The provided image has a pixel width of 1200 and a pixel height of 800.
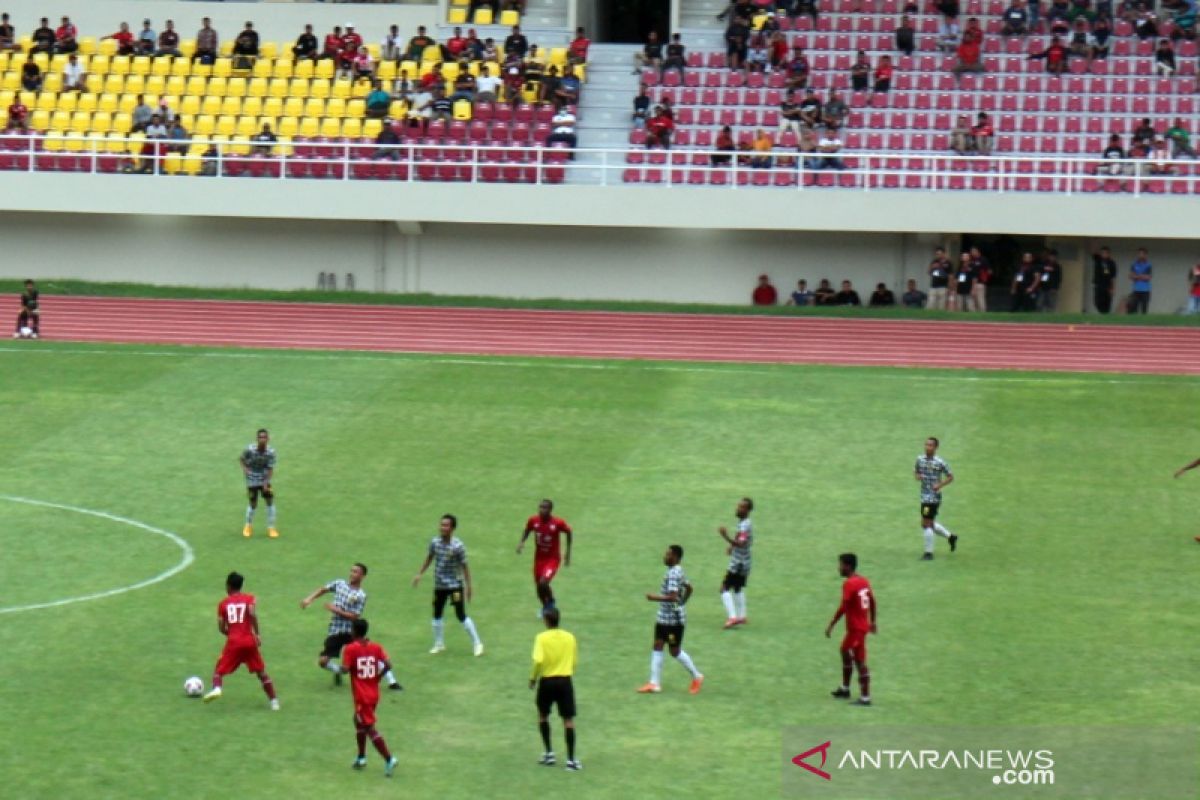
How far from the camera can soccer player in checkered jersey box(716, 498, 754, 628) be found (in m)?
24.0

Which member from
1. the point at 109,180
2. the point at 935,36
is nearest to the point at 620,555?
the point at 109,180

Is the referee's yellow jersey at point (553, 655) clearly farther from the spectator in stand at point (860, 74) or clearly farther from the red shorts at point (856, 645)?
the spectator in stand at point (860, 74)

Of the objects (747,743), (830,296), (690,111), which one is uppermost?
(690,111)

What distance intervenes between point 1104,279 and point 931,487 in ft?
63.5

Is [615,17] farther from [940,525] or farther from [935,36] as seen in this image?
[940,525]

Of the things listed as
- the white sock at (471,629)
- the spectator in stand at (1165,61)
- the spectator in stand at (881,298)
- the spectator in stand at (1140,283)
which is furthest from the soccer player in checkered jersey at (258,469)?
the spectator in stand at (1165,61)

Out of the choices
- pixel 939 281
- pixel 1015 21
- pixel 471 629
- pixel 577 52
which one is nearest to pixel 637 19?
pixel 577 52

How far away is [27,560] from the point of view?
2703 centimetres

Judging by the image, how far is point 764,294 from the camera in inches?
1811

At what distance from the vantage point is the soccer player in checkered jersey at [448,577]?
22.7 meters

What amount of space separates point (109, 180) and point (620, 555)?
2325cm

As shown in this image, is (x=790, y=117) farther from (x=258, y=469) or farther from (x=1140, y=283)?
(x=258, y=469)

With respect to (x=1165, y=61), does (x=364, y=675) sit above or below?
below

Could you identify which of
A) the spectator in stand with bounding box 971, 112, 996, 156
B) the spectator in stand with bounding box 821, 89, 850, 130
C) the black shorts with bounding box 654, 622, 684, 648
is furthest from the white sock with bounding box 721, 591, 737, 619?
the spectator in stand with bounding box 821, 89, 850, 130
